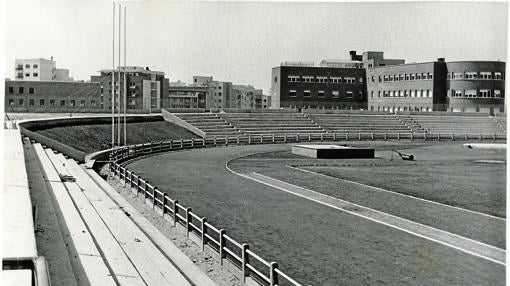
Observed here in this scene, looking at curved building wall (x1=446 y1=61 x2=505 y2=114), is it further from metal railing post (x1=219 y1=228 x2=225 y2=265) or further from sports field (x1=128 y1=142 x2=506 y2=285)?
metal railing post (x1=219 y1=228 x2=225 y2=265)

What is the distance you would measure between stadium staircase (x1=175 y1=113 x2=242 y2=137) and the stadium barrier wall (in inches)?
181

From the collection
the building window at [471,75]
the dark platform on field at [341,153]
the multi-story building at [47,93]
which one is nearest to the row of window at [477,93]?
the building window at [471,75]

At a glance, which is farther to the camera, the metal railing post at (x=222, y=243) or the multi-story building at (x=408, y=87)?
the multi-story building at (x=408, y=87)

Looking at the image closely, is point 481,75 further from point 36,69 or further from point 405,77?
point 36,69

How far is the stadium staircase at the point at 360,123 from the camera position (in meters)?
72.6

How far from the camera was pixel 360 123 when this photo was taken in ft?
248

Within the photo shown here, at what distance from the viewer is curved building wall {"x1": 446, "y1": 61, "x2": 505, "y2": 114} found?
3465 inches

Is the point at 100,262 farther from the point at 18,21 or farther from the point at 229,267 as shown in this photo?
the point at 18,21

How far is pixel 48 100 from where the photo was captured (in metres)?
109

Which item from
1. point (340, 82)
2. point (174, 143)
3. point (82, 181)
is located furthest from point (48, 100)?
point (82, 181)

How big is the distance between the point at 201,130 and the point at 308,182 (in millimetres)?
36135

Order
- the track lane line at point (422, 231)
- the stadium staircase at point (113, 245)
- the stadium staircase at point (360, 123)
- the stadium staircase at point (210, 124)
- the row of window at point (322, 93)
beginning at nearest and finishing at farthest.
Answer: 1. the stadium staircase at point (113, 245)
2. the track lane line at point (422, 231)
3. the stadium staircase at point (210, 124)
4. the stadium staircase at point (360, 123)
5. the row of window at point (322, 93)

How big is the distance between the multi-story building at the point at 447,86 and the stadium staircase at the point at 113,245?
7717 centimetres

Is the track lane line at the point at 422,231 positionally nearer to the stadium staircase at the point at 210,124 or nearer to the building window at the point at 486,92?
the stadium staircase at the point at 210,124
